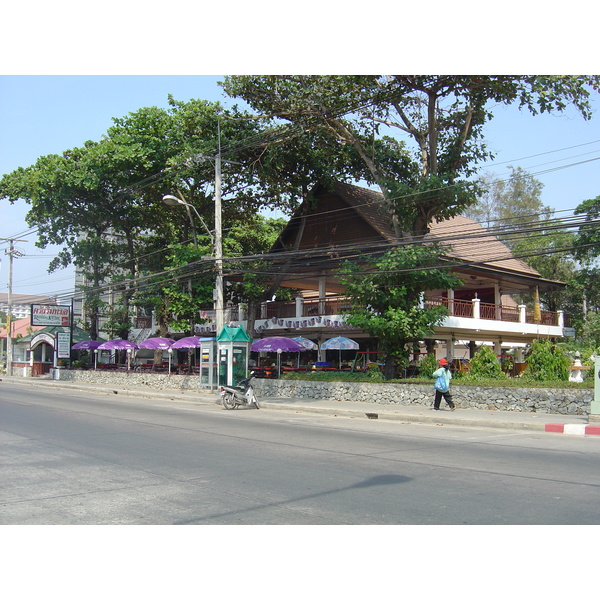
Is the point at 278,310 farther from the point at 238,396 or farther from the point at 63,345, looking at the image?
the point at 63,345

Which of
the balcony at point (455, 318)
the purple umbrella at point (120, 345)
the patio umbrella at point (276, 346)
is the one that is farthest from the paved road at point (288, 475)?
the purple umbrella at point (120, 345)

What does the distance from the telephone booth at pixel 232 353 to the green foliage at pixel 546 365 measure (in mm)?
10806

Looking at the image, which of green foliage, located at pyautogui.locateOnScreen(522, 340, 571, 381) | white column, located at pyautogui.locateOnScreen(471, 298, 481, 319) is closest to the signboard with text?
white column, located at pyautogui.locateOnScreen(471, 298, 481, 319)

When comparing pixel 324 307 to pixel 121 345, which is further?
pixel 121 345

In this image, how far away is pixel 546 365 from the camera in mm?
20812

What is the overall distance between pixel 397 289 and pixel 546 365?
5774 millimetres

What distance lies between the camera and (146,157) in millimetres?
32531

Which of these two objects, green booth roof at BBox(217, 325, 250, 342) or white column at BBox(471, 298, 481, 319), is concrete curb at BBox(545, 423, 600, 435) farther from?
white column at BBox(471, 298, 481, 319)

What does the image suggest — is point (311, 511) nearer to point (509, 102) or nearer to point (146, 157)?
point (509, 102)

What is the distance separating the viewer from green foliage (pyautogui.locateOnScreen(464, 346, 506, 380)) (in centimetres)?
2161

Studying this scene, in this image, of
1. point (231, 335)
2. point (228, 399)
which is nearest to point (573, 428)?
point (228, 399)

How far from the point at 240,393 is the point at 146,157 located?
16791 millimetres

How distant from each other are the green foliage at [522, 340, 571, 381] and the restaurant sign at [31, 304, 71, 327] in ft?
111

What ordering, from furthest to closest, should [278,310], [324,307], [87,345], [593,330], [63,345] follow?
[63,345] → [87,345] → [278,310] → [593,330] → [324,307]
